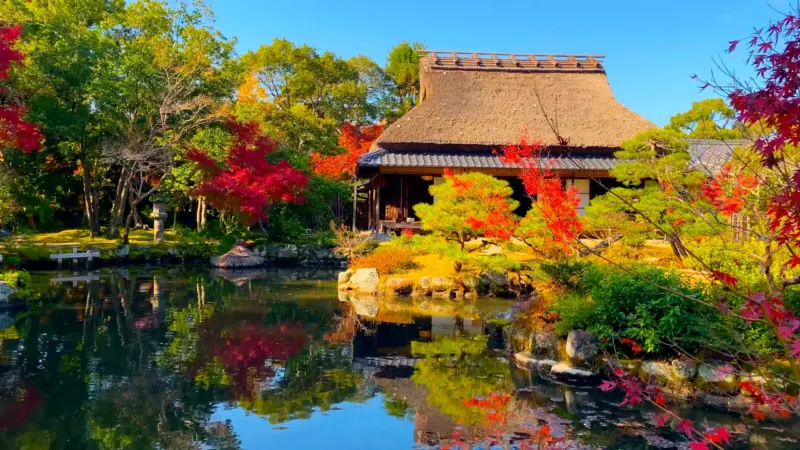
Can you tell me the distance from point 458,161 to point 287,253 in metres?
6.26

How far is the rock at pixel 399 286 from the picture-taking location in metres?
13.5

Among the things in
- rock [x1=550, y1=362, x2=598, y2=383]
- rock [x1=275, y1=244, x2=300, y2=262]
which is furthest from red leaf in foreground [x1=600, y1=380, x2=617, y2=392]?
rock [x1=275, y1=244, x2=300, y2=262]

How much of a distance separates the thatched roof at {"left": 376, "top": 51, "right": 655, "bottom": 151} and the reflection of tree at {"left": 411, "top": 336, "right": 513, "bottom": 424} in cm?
1170

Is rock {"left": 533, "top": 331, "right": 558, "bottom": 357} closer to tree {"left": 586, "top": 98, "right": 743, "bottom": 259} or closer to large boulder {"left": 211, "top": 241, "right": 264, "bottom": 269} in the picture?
tree {"left": 586, "top": 98, "right": 743, "bottom": 259}

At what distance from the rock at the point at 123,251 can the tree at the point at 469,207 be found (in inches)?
390

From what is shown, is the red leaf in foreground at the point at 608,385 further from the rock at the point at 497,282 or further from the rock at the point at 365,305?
the rock at the point at 497,282

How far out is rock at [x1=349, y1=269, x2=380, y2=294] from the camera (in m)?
13.8

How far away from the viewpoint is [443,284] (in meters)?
13.2

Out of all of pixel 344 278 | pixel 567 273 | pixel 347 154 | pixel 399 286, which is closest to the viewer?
pixel 567 273

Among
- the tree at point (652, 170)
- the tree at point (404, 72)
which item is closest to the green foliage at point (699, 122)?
the tree at point (652, 170)

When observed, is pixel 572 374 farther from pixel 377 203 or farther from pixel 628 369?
pixel 377 203

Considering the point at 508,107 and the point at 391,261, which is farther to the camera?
the point at 508,107

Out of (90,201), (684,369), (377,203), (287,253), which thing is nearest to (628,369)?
(684,369)

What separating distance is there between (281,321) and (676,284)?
A: 6524 mm
